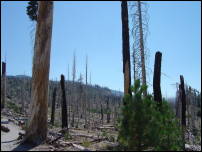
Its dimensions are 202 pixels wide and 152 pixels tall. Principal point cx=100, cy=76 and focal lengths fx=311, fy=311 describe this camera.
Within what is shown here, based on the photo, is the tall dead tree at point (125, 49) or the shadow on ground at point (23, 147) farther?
the tall dead tree at point (125, 49)

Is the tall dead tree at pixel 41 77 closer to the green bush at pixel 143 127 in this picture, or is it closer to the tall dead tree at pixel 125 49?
the green bush at pixel 143 127

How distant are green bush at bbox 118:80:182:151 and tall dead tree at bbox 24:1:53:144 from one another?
304 centimetres

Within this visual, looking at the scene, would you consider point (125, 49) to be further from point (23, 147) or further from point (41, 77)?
point (23, 147)

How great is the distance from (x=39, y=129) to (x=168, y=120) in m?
4.21

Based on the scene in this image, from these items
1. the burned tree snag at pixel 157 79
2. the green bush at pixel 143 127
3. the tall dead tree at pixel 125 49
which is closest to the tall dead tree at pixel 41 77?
the green bush at pixel 143 127

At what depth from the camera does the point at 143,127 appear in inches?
320

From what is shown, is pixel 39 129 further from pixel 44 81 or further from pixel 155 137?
pixel 155 137

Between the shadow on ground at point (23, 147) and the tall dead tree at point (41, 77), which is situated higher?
the tall dead tree at point (41, 77)

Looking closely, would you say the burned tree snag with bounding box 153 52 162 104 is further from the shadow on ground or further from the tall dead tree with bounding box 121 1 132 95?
the shadow on ground

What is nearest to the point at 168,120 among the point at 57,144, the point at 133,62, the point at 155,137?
the point at 155,137

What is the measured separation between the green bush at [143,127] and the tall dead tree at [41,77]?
120 inches

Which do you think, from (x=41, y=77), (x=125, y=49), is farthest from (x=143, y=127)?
(x=125, y=49)

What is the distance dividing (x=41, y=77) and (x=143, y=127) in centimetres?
407

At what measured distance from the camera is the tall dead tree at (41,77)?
33.5 feet
